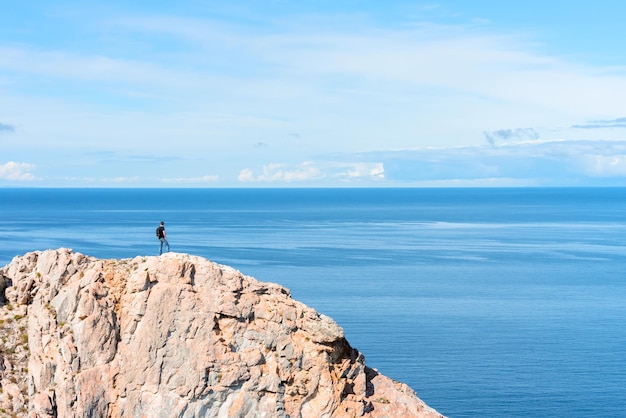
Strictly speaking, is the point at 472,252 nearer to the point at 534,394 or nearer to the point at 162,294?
the point at 534,394

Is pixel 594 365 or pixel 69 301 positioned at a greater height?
pixel 69 301

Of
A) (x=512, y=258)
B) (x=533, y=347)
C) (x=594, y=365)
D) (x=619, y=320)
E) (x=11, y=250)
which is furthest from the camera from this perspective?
(x=512, y=258)

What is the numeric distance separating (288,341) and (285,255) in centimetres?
12069

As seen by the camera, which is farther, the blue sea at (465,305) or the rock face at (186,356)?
the blue sea at (465,305)

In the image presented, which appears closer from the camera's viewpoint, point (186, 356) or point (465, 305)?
point (186, 356)

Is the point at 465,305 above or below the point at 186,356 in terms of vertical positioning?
below

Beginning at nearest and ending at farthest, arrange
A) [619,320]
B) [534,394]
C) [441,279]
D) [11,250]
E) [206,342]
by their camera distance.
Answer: [206,342] < [534,394] < [619,320] < [441,279] < [11,250]

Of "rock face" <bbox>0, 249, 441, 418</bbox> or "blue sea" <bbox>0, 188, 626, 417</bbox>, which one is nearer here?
"rock face" <bbox>0, 249, 441, 418</bbox>

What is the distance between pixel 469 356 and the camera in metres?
86.9

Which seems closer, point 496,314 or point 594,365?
point 594,365

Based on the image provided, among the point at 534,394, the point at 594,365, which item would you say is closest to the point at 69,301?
the point at 534,394

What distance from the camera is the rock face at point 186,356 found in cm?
3769

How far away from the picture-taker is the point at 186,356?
38.0 m

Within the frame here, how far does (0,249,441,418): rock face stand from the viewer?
37.7m
